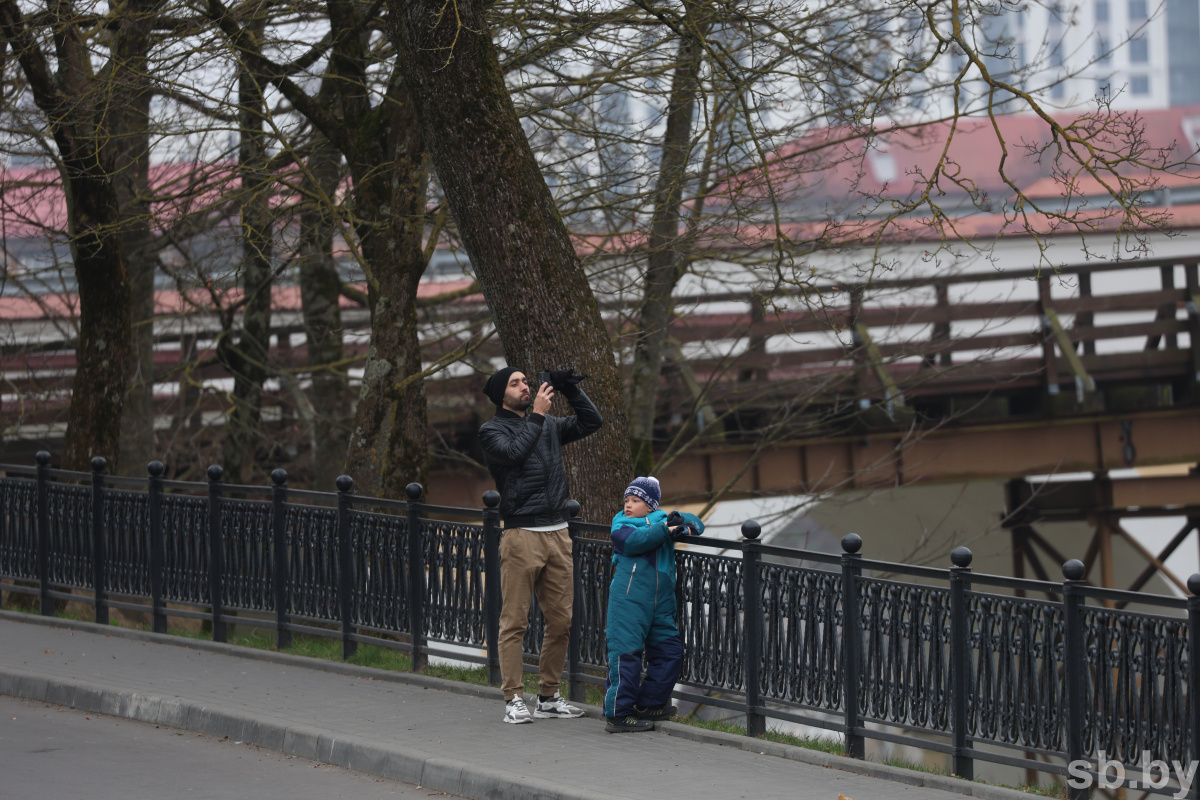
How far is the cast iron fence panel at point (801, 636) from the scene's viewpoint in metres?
6.58

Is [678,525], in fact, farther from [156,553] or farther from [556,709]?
[156,553]

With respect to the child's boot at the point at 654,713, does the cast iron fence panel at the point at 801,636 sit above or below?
above

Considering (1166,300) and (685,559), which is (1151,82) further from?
(685,559)

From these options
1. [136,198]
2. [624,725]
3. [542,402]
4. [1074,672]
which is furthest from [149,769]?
[136,198]

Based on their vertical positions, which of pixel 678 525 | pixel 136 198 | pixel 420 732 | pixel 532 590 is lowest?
pixel 420 732

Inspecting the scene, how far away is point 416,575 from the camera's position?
8.55 meters

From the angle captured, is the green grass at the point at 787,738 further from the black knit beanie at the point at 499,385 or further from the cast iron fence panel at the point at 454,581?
the black knit beanie at the point at 499,385

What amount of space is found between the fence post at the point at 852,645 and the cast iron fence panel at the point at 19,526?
26.1 ft

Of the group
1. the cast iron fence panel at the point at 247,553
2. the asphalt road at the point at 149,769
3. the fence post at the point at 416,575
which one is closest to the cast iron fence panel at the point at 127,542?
the cast iron fence panel at the point at 247,553

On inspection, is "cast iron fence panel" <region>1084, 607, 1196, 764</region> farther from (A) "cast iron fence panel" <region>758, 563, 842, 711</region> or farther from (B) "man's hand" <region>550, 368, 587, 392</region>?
(B) "man's hand" <region>550, 368, 587, 392</region>

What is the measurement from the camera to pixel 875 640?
6375mm

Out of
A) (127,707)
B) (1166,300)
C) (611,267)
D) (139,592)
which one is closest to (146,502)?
(139,592)

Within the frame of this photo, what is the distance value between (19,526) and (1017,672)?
918 cm

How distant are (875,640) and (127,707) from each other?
15.3 ft
